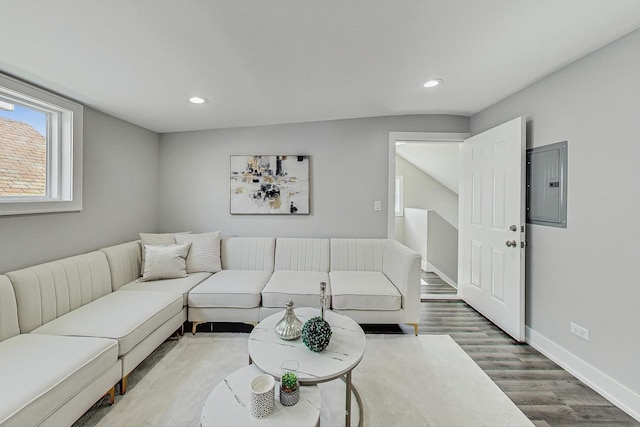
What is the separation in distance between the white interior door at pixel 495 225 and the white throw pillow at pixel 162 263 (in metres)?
3.13

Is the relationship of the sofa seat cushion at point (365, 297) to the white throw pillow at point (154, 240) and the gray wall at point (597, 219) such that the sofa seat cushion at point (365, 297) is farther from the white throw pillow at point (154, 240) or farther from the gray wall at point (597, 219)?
the white throw pillow at point (154, 240)

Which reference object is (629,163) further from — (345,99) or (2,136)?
(2,136)

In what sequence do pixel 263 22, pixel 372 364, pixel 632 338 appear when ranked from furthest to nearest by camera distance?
pixel 372 364 < pixel 632 338 < pixel 263 22

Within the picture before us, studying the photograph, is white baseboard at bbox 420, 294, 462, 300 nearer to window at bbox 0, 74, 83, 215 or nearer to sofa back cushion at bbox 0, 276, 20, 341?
sofa back cushion at bbox 0, 276, 20, 341

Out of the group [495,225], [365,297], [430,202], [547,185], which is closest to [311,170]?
[365,297]

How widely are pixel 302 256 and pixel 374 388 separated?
1.61m

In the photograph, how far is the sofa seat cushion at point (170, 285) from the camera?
98.7 inches

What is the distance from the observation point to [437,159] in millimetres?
4457

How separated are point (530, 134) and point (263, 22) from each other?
94.4 inches

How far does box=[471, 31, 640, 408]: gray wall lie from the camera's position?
5.49ft

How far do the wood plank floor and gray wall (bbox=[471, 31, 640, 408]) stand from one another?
0.18m

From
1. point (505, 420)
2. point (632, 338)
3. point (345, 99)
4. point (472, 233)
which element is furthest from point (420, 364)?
point (345, 99)

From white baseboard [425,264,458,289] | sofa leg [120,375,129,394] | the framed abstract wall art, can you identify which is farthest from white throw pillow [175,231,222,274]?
white baseboard [425,264,458,289]

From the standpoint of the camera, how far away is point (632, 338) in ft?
5.46
